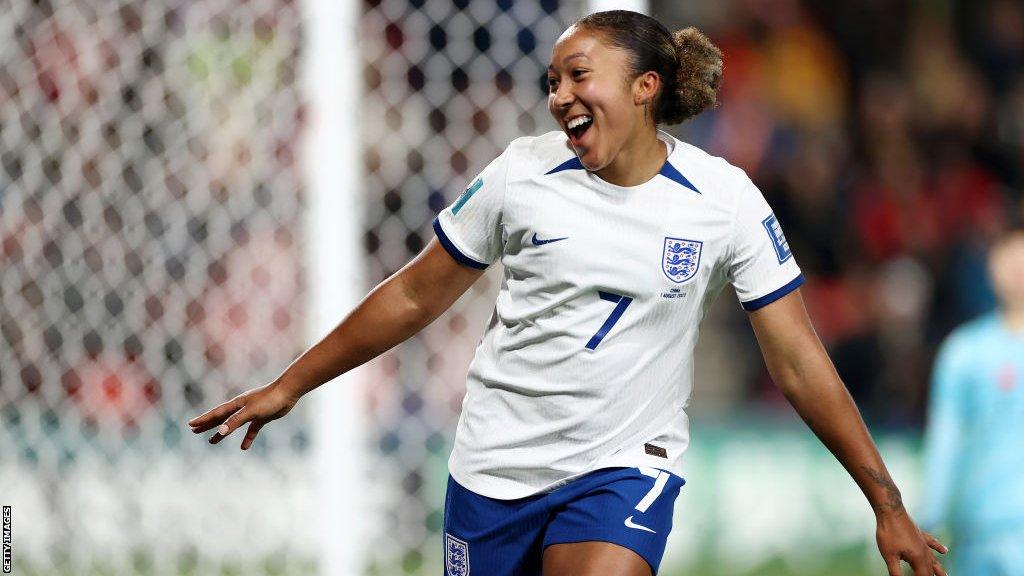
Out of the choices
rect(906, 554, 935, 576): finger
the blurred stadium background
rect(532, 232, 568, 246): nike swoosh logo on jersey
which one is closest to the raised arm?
rect(532, 232, 568, 246): nike swoosh logo on jersey

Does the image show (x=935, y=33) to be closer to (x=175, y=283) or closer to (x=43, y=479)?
(x=175, y=283)

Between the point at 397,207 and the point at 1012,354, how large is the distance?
246 cm

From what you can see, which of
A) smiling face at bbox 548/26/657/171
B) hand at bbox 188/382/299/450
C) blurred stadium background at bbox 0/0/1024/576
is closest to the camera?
smiling face at bbox 548/26/657/171

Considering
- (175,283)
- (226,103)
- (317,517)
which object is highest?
(226,103)

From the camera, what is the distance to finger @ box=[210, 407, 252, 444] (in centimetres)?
277

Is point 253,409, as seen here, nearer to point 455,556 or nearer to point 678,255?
point 455,556

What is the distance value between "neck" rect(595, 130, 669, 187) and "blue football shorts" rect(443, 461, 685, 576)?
0.57m

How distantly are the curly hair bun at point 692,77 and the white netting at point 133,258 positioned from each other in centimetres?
265

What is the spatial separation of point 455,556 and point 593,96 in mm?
1006

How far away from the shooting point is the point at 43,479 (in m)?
5.16

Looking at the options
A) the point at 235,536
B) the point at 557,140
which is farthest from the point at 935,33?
the point at 557,140

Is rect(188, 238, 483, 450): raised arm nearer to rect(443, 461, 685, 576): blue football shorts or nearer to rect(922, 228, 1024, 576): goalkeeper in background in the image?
rect(443, 461, 685, 576): blue football shorts

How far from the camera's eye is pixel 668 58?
266 centimetres
